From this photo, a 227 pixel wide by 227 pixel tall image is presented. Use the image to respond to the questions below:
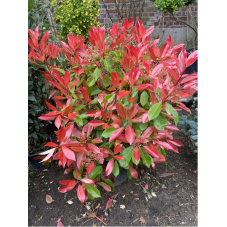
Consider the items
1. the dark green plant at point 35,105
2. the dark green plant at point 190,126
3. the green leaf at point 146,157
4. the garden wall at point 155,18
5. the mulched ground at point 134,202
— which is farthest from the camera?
the garden wall at point 155,18

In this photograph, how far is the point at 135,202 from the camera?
1457mm

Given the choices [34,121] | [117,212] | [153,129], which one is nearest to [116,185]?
[117,212]

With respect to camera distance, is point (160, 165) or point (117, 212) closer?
point (117, 212)

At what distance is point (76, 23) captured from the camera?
3109 mm

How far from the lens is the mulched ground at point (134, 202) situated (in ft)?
4.41

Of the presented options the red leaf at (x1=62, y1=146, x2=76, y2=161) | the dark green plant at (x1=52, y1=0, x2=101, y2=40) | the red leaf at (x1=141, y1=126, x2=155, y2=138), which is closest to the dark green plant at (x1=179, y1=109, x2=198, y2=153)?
the red leaf at (x1=141, y1=126, x2=155, y2=138)

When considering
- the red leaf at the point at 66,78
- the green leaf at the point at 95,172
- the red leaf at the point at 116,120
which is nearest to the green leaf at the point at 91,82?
the red leaf at the point at 66,78

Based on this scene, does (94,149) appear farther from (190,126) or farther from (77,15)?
(77,15)

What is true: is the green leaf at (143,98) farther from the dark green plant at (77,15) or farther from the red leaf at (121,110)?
the dark green plant at (77,15)

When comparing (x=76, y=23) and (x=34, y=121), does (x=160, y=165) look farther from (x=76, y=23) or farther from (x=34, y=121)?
(x=76, y=23)

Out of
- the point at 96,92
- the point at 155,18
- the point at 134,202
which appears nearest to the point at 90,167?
the point at 96,92

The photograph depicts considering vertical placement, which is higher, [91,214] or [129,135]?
[129,135]

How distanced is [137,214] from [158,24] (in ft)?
12.9

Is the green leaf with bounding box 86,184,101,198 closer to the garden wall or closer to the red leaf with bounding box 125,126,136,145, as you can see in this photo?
the red leaf with bounding box 125,126,136,145
